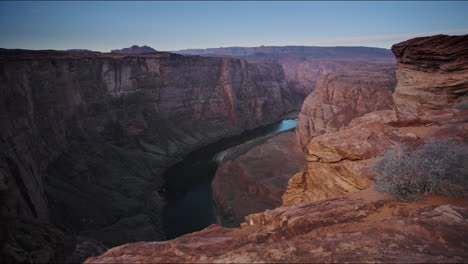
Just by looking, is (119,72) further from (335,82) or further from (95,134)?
(335,82)

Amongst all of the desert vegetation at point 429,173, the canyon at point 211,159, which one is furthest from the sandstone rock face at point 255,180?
the desert vegetation at point 429,173

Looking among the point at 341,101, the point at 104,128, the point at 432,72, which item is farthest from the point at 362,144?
the point at 104,128

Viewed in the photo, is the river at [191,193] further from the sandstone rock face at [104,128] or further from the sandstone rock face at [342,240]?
the sandstone rock face at [342,240]

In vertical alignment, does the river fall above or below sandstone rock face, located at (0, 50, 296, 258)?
below

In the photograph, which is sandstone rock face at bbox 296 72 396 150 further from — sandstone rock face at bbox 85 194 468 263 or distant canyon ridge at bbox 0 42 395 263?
sandstone rock face at bbox 85 194 468 263

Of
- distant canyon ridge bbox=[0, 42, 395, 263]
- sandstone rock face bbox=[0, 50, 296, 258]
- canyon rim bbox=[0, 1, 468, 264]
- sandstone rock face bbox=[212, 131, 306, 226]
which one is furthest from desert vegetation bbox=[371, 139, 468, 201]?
sandstone rock face bbox=[0, 50, 296, 258]

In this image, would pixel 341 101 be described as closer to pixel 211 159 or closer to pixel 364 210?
pixel 211 159
